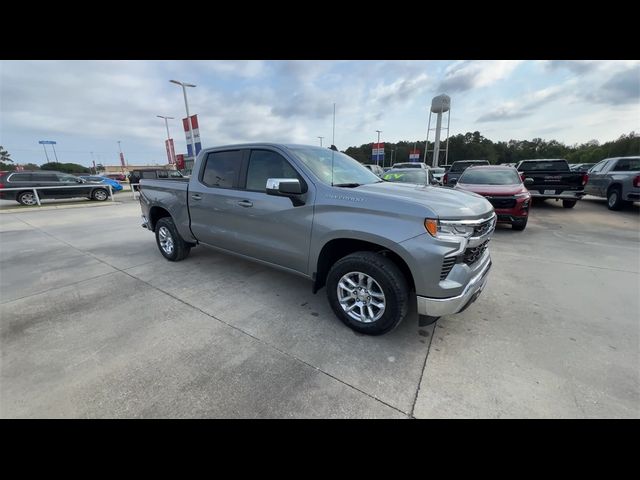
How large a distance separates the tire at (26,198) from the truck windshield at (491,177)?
59.7 feet

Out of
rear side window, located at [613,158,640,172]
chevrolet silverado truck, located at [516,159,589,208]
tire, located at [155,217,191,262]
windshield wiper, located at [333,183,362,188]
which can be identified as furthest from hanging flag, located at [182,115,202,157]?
rear side window, located at [613,158,640,172]

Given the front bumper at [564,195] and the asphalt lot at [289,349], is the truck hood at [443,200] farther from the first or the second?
the front bumper at [564,195]

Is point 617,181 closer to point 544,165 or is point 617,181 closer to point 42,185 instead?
point 544,165

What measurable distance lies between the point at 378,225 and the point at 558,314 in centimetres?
250

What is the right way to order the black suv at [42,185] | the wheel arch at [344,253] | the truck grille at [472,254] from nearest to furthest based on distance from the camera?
the truck grille at [472,254] < the wheel arch at [344,253] < the black suv at [42,185]

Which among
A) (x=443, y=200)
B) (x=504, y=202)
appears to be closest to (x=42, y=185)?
(x=443, y=200)

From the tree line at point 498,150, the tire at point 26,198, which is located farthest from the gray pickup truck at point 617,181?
the tree line at point 498,150

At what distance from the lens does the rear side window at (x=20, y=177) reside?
1275cm

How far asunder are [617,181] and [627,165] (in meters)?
0.91

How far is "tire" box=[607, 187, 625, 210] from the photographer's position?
9.45 metres

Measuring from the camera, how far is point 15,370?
2287 millimetres

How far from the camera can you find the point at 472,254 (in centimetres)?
252

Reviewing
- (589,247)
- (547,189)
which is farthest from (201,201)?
(547,189)
